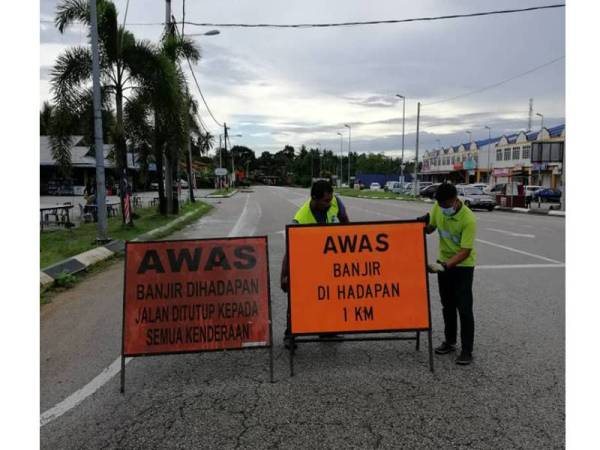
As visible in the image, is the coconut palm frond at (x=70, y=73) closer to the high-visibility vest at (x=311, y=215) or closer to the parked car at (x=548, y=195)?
the high-visibility vest at (x=311, y=215)

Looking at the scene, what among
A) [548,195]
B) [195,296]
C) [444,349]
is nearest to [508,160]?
[548,195]

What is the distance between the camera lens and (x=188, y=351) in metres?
4.38

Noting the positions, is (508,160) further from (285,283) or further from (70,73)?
(285,283)

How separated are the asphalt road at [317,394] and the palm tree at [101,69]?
1046 cm

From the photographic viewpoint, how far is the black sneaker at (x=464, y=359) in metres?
4.57

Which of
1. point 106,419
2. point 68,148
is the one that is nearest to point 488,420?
point 106,419

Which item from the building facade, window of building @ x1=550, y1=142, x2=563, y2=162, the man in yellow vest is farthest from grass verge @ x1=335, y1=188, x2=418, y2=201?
the man in yellow vest

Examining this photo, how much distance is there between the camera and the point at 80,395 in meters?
4.05

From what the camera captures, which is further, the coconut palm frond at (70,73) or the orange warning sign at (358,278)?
the coconut palm frond at (70,73)

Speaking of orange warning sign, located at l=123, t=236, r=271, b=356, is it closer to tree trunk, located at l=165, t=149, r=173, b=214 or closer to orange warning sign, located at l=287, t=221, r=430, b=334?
orange warning sign, located at l=287, t=221, r=430, b=334

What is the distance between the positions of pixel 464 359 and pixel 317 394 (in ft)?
4.96

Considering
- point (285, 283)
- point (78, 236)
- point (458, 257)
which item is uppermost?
point (458, 257)

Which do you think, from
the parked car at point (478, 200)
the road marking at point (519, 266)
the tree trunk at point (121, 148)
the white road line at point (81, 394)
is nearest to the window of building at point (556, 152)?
the parked car at point (478, 200)

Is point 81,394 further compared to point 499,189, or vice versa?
point 499,189
